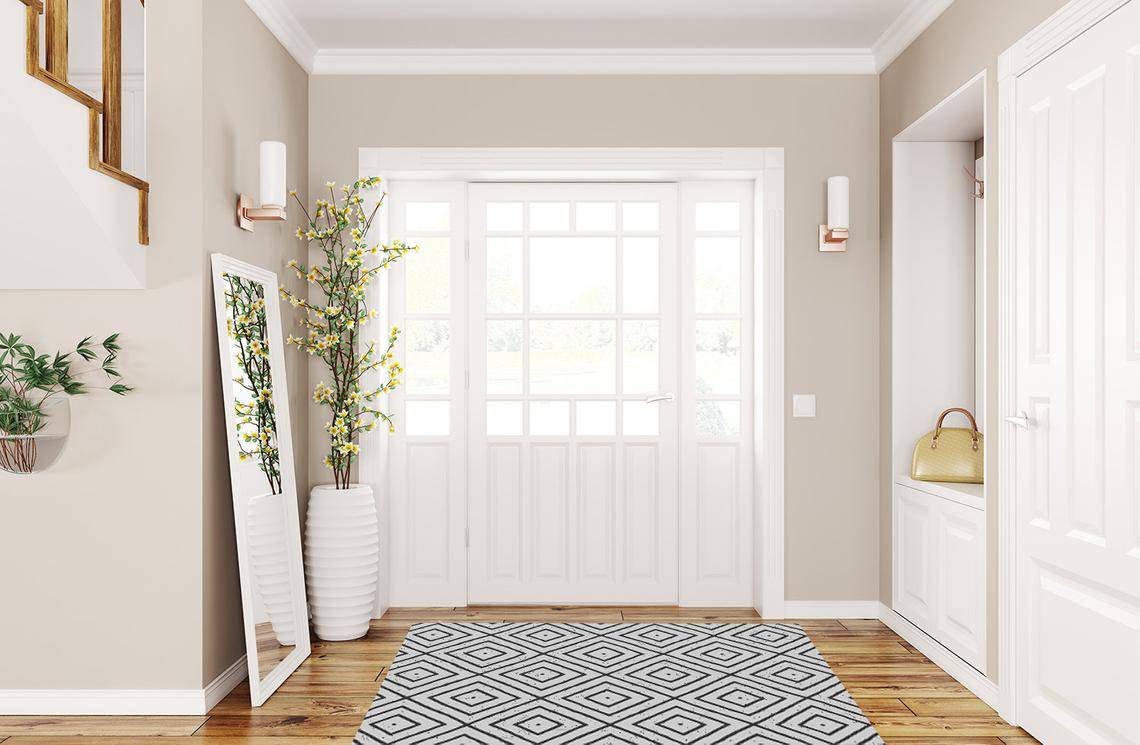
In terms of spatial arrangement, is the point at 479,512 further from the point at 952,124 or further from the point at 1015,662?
the point at 952,124

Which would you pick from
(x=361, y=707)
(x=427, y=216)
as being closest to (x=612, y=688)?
(x=361, y=707)

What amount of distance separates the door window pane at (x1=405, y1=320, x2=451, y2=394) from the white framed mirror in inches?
31.6

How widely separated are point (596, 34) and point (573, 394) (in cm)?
171

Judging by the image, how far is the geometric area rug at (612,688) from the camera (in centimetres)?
272

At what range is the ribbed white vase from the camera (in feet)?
12.0

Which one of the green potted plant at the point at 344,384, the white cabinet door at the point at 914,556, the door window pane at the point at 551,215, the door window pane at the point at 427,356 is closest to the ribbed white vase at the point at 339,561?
the green potted plant at the point at 344,384

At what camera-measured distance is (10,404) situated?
272cm

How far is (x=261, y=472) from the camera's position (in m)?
3.22

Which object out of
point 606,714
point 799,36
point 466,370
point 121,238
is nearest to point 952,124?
point 799,36

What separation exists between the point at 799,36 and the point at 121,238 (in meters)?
2.97

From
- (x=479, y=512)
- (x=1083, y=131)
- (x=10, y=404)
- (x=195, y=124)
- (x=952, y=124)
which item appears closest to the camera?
(x=1083, y=131)

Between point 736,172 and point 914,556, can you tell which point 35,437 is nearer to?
point 736,172

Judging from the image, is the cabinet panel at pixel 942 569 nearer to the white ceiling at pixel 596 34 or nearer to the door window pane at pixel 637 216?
the door window pane at pixel 637 216

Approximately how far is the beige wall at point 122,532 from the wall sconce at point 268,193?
1.61 feet
